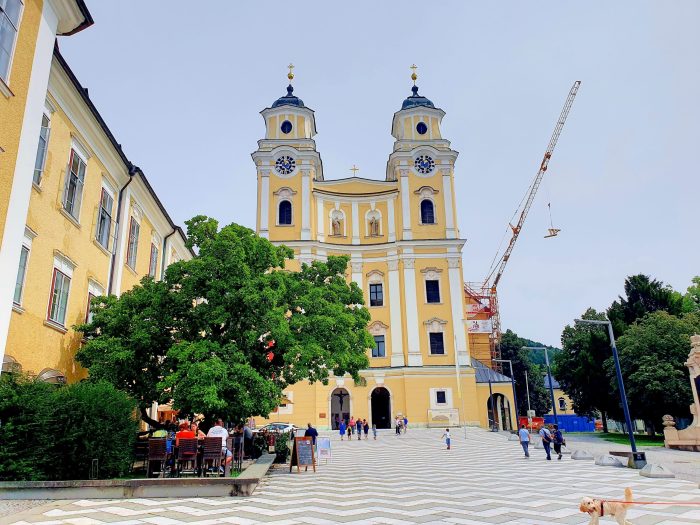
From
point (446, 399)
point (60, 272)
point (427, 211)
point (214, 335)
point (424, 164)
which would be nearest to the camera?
point (60, 272)

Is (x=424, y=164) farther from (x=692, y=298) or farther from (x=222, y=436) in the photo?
(x=222, y=436)

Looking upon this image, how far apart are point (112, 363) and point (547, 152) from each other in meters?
79.2

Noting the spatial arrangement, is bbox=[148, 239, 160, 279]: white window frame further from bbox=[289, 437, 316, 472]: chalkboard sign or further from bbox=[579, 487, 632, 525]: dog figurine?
bbox=[579, 487, 632, 525]: dog figurine

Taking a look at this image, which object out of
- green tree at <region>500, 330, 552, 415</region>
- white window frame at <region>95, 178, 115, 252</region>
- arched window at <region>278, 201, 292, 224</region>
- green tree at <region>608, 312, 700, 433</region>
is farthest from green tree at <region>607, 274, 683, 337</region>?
white window frame at <region>95, 178, 115, 252</region>

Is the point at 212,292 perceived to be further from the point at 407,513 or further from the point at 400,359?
the point at 400,359

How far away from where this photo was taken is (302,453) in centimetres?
1645

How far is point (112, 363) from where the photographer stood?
46.9 feet

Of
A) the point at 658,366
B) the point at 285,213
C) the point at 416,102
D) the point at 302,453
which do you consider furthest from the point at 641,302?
the point at 302,453

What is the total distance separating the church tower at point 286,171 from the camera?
4628cm

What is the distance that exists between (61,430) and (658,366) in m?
34.4

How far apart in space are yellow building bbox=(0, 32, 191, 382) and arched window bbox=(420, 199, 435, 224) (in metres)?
30.6

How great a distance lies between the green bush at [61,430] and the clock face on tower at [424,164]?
39.5 metres

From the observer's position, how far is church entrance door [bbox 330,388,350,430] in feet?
141

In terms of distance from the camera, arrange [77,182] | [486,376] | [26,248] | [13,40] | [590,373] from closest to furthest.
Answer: [13,40]
[26,248]
[77,182]
[590,373]
[486,376]
